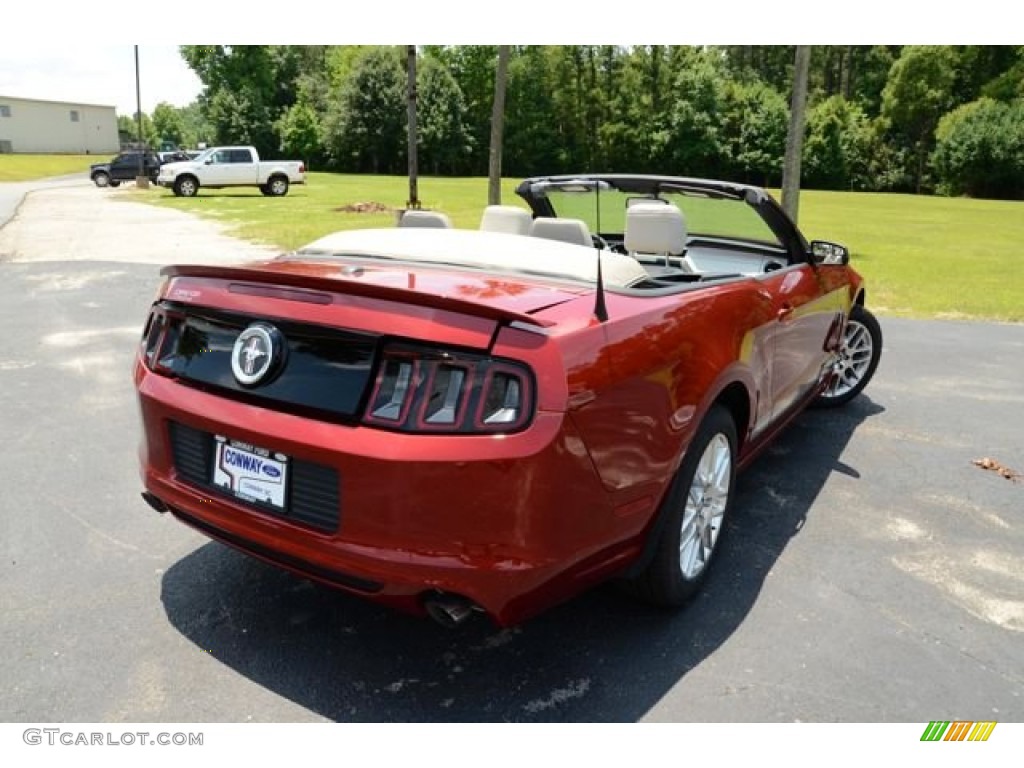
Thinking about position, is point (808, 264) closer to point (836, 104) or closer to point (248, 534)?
point (248, 534)

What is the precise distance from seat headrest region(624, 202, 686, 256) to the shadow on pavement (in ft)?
4.80

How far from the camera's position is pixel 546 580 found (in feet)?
7.32

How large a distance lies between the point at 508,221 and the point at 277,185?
29488mm

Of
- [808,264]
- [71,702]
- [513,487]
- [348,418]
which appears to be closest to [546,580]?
[513,487]

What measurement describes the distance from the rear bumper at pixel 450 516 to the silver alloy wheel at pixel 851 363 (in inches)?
151

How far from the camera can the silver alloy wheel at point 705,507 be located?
2.94 m

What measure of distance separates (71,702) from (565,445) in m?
1.72

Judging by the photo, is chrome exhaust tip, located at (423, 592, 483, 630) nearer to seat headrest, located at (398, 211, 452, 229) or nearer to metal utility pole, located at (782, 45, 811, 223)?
seat headrest, located at (398, 211, 452, 229)

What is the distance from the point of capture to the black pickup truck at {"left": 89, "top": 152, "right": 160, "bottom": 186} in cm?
3738

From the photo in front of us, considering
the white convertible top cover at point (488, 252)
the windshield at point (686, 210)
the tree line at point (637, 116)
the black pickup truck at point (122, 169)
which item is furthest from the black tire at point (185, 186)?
the white convertible top cover at point (488, 252)

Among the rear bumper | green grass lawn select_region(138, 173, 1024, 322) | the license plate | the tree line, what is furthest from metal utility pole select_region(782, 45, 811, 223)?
the tree line

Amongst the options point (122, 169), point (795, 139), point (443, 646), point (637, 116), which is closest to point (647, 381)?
point (443, 646)

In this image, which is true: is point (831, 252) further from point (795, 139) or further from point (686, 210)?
point (795, 139)
